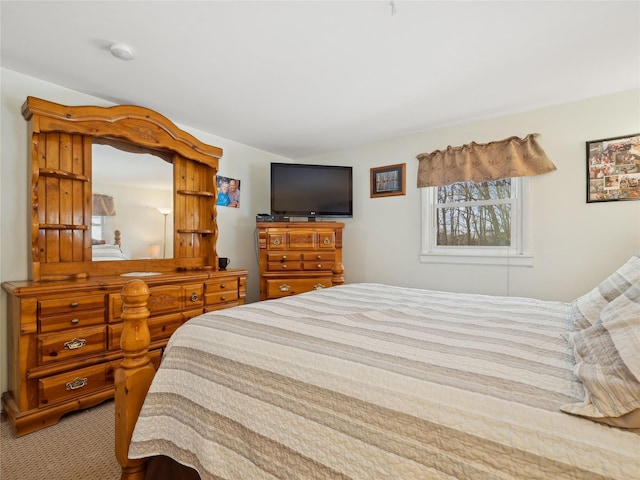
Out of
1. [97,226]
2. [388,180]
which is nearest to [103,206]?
[97,226]

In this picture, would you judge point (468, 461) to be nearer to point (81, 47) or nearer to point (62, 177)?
point (81, 47)

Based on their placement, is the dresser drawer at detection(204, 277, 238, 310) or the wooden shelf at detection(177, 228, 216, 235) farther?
the wooden shelf at detection(177, 228, 216, 235)

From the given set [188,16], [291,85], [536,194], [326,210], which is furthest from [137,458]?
[536,194]

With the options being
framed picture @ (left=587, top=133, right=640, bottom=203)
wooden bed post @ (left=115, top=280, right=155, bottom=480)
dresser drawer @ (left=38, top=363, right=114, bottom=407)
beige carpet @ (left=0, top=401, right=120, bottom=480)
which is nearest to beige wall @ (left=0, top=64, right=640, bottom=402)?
framed picture @ (left=587, top=133, right=640, bottom=203)

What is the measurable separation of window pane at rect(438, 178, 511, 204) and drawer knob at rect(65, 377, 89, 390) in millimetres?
3403

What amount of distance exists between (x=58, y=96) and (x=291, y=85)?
5.69ft

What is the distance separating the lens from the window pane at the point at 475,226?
3.03 metres

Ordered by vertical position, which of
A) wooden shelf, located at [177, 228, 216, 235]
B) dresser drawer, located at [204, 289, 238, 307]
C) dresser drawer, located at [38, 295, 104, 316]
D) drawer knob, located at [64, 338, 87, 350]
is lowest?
drawer knob, located at [64, 338, 87, 350]

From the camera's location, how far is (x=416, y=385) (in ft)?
2.50

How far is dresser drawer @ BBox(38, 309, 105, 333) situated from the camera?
6.07 feet

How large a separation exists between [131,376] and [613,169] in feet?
11.4

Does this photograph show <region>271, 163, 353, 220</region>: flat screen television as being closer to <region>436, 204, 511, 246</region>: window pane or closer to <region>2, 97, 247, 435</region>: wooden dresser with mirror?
<region>2, 97, 247, 435</region>: wooden dresser with mirror

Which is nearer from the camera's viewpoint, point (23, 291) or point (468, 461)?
point (468, 461)

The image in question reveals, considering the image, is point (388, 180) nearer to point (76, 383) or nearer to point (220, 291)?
point (220, 291)
